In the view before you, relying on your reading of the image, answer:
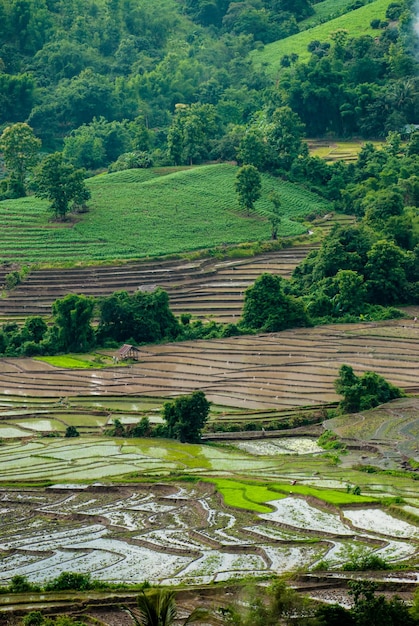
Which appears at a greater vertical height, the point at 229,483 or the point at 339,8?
the point at 339,8

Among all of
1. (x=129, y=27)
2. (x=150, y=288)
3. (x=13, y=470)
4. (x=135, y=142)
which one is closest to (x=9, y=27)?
(x=129, y=27)

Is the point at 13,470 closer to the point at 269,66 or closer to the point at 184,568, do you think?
the point at 184,568

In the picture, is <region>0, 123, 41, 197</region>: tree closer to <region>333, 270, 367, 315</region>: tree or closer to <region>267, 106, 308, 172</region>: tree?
<region>267, 106, 308, 172</region>: tree

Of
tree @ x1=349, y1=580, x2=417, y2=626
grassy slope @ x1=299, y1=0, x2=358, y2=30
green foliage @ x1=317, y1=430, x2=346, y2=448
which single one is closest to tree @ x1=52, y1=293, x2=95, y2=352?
green foliage @ x1=317, y1=430, x2=346, y2=448

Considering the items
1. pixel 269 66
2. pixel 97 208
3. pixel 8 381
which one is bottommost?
pixel 8 381

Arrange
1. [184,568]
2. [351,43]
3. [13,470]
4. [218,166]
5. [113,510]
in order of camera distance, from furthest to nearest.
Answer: [351,43]
[218,166]
[13,470]
[113,510]
[184,568]

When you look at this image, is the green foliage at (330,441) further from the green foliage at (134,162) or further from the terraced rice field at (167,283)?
the green foliage at (134,162)

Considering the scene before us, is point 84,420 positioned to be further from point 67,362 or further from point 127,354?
point 127,354
